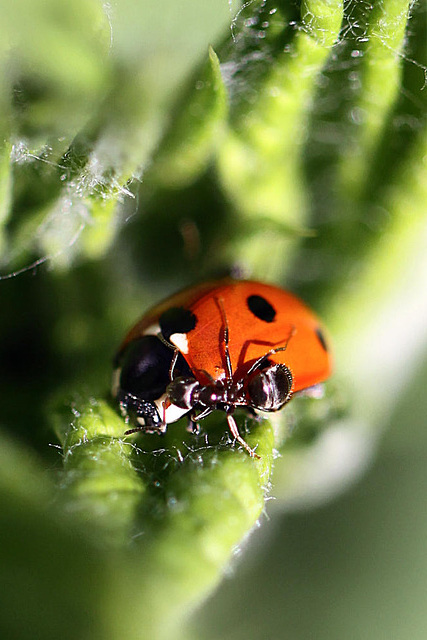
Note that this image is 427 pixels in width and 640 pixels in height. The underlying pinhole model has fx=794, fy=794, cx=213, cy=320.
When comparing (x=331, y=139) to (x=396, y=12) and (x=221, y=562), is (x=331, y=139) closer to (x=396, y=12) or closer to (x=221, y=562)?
(x=396, y=12)

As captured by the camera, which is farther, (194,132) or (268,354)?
(268,354)

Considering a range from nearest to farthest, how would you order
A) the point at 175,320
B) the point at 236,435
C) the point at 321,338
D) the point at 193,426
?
the point at 236,435 < the point at 193,426 < the point at 175,320 < the point at 321,338


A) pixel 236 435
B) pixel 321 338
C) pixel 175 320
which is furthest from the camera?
pixel 321 338

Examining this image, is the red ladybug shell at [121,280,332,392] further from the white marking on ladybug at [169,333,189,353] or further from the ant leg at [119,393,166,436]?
the ant leg at [119,393,166,436]

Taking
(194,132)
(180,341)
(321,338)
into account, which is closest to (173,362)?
(180,341)

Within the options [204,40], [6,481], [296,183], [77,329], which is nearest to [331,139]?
[296,183]

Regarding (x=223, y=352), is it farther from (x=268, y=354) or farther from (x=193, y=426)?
(x=193, y=426)

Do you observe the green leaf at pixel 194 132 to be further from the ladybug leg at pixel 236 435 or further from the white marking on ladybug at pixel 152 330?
the ladybug leg at pixel 236 435
